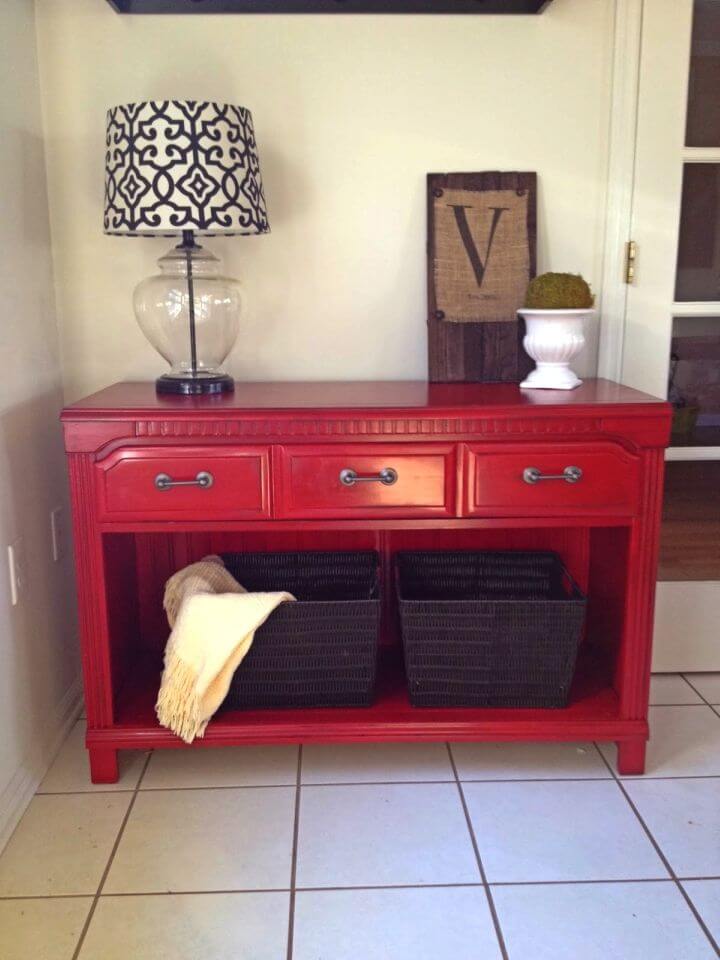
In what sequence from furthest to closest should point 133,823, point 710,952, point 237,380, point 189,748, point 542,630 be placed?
1. point 237,380
2. point 189,748
3. point 542,630
4. point 133,823
5. point 710,952

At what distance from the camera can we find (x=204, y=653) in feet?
5.75

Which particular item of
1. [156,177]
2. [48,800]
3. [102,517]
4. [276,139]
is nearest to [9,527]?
[102,517]

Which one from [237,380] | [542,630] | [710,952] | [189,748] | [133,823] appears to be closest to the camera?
[710,952]

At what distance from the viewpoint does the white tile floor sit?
1.38 meters

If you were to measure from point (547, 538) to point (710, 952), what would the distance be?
100 cm

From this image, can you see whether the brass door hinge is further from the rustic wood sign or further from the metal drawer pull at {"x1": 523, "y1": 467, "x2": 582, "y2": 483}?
the metal drawer pull at {"x1": 523, "y1": 467, "x2": 582, "y2": 483}

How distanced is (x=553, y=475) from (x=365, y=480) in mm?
374

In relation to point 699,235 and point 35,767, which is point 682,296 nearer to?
point 699,235

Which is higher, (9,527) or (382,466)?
(382,466)

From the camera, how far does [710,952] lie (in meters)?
1.35

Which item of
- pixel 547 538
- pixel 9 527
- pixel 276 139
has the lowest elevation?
pixel 547 538

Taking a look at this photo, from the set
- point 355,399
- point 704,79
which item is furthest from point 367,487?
point 704,79

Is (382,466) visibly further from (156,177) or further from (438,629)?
(156,177)

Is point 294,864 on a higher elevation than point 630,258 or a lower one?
lower
